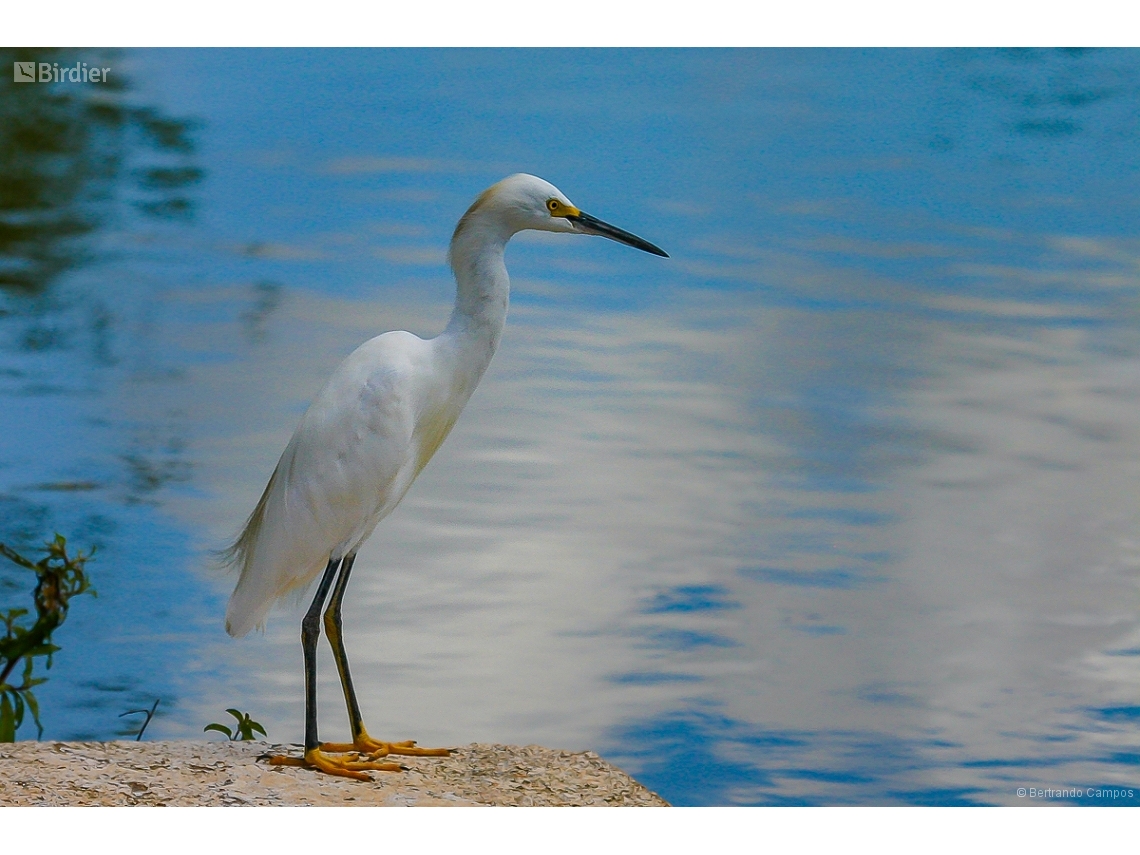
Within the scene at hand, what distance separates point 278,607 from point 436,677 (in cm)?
48

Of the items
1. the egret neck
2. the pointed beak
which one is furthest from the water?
the egret neck

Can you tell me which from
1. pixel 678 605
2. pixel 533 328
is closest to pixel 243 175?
pixel 533 328

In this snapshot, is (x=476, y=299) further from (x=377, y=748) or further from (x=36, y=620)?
(x=36, y=620)

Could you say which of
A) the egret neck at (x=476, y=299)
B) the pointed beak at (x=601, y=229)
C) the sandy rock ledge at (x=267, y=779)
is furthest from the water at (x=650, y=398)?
the egret neck at (x=476, y=299)

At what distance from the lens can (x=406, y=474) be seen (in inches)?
120

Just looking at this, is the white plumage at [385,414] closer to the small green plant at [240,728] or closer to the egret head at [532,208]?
the egret head at [532,208]

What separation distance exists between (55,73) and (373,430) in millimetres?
1498

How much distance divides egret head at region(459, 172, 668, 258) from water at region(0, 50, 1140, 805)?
1.26 ft

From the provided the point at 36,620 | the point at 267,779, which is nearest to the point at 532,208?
the point at 267,779

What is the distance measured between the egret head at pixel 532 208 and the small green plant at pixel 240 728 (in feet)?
5.01

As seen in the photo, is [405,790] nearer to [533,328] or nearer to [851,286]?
[533,328]

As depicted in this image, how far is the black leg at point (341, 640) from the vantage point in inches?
121

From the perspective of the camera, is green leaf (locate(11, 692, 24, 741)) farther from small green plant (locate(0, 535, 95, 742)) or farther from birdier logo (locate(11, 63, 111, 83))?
birdier logo (locate(11, 63, 111, 83))

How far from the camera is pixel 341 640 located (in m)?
3.13
